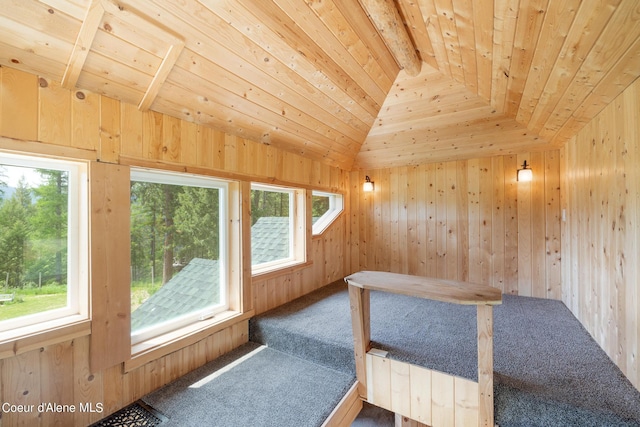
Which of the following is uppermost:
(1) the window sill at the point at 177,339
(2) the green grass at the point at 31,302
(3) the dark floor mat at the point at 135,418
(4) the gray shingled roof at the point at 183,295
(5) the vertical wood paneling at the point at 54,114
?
(5) the vertical wood paneling at the point at 54,114

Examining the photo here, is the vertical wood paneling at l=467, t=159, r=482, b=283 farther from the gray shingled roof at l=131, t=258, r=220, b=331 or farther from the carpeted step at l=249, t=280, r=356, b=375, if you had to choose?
the gray shingled roof at l=131, t=258, r=220, b=331

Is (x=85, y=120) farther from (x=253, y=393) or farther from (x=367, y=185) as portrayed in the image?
(x=367, y=185)

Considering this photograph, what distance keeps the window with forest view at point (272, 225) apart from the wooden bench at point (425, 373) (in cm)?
134

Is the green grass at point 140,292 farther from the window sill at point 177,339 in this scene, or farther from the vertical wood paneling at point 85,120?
the vertical wood paneling at point 85,120

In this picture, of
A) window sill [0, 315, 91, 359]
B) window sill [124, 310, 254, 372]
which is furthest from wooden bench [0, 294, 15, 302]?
window sill [124, 310, 254, 372]

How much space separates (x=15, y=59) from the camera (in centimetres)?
125

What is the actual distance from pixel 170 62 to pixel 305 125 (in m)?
1.35

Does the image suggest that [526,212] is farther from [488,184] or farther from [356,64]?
[356,64]

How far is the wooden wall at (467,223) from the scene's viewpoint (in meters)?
2.95

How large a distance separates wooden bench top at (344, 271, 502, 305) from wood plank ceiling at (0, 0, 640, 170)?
4.36 feet

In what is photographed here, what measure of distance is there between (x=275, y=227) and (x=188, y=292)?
47.2 inches

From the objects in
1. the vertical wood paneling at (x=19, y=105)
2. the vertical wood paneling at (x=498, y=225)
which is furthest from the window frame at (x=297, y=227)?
the vertical wood paneling at (x=498, y=225)

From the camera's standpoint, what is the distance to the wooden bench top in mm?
1422

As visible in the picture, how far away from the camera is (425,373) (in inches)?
69.0
